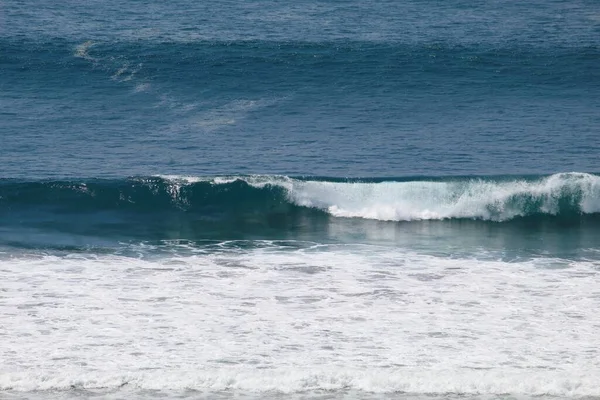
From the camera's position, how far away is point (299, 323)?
590 inches

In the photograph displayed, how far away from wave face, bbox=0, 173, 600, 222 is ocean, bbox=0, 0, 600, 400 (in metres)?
0.04

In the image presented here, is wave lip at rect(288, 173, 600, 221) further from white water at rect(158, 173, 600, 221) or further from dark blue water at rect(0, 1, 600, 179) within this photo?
dark blue water at rect(0, 1, 600, 179)

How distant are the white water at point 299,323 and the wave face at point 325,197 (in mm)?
2669

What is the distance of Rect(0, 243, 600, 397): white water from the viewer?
13102 mm

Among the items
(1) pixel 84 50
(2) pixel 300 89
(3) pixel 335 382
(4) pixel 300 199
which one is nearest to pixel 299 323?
(3) pixel 335 382

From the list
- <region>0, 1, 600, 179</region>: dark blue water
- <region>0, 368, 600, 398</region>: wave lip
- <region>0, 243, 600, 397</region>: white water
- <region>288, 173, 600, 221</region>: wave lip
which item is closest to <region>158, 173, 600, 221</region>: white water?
<region>288, 173, 600, 221</region>: wave lip

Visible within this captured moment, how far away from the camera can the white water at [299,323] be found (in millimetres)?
13102

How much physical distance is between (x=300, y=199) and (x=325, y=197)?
496 millimetres

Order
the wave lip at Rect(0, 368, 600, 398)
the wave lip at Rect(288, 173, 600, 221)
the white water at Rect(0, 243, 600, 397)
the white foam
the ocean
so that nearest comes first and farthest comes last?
the wave lip at Rect(0, 368, 600, 398) → the white water at Rect(0, 243, 600, 397) → the ocean → the wave lip at Rect(288, 173, 600, 221) → the white foam

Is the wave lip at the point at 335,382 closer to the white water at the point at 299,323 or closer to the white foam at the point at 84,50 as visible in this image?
the white water at the point at 299,323

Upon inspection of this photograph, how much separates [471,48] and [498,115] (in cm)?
525

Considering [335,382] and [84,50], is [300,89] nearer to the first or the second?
[84,50]

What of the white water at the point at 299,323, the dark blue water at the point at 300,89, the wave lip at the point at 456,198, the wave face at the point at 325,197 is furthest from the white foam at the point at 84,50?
the white water at the point at 299,323

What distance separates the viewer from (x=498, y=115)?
1043 inches
